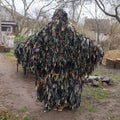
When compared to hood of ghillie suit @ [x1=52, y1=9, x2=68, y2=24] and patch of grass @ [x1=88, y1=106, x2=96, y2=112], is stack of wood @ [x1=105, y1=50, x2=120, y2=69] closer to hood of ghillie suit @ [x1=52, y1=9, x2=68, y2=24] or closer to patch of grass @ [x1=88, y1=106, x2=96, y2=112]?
patch of grass @ [x1=88, y1=106, x2=96, y2=112]

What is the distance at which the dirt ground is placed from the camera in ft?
17.7

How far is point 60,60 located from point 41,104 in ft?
4.35

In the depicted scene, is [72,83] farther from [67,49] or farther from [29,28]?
[29,28]

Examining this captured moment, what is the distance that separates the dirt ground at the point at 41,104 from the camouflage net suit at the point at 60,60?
24cm

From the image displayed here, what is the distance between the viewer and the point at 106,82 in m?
8.70

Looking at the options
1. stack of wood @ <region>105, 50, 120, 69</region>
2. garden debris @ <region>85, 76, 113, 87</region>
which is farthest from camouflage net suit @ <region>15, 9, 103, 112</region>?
stack of wood @ <region>105, 50, 120, 69</region>

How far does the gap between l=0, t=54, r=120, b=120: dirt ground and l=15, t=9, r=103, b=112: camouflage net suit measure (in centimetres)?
24

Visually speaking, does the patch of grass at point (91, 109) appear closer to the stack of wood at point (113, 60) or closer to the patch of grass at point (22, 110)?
the patch of grass at point (22, 110)

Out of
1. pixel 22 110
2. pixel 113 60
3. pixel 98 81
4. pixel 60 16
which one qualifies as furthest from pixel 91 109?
pixel 113 60

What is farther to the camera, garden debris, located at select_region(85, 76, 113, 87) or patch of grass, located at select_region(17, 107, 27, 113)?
garden debris, located at select_region(85, 76, 113, 87)

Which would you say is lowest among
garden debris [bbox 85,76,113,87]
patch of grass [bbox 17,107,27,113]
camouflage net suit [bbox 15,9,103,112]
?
patch of grass [bbox 17,107,27,113]

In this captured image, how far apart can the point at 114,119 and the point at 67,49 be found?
5.24 feet

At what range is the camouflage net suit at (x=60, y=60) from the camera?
5012 mm

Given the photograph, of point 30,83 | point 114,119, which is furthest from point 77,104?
point 30,83
